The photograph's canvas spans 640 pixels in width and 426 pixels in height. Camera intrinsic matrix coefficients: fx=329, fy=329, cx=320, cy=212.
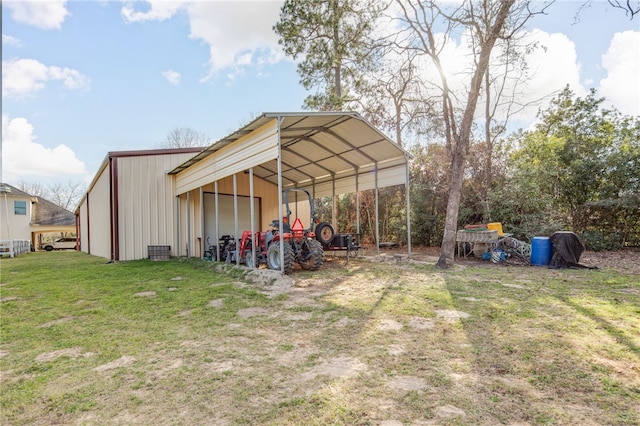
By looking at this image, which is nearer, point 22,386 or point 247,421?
point 247,421

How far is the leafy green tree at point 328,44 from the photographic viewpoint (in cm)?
1272

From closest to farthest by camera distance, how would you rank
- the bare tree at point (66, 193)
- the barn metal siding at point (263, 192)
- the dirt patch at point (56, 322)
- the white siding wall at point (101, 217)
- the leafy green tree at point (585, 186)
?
the dirt patch at point (56, 322) → the leafy green tree at point (585, 186) → the white siding wall at point (101, 217) → the barn metal siding at point (263, 192) → the bare tree at point (66, 193)

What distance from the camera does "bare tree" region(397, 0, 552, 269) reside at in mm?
7531

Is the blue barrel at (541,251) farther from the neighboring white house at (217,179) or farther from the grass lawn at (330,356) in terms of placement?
the neighboring white house at (217,179)

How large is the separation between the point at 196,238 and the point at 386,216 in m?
8.12

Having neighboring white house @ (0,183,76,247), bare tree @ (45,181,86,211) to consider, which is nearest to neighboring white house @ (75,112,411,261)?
neighboring white house @ (0,183,76,247)

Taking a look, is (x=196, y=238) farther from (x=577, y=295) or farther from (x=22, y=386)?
(x=577, y=295)

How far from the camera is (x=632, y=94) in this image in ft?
31.3

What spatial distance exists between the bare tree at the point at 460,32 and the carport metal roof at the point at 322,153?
1529mm

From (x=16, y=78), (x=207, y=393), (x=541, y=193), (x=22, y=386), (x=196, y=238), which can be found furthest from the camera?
(x=196, y=238)

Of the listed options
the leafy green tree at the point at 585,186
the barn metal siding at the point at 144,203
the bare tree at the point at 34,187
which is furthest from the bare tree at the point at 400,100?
the bare tree at the point at 34,187

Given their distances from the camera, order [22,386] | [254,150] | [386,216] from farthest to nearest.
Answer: [386,216] < [254,150] < [22,386]

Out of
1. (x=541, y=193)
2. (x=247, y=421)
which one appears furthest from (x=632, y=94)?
(x=247, y=421)

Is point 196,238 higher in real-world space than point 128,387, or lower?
higher
